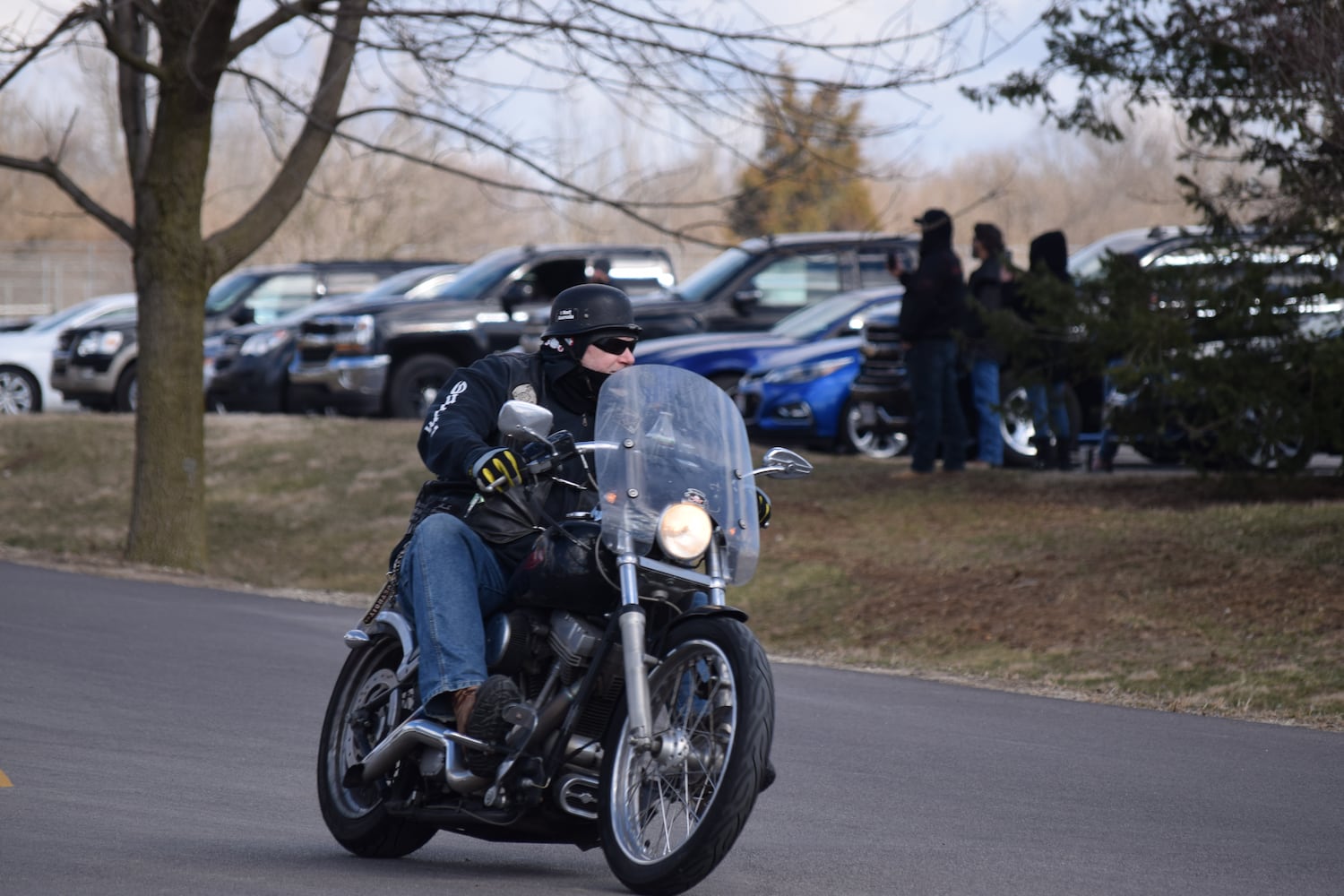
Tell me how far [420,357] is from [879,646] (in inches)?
456

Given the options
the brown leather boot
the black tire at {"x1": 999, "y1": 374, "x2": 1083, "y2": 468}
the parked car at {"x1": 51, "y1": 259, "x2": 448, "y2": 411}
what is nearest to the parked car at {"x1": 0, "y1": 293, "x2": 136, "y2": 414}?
the parked car at {"x1": 51, "y1": 259, "x2": 448, "y2": 411}

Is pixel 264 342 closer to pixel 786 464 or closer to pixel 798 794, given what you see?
pixel 798 794

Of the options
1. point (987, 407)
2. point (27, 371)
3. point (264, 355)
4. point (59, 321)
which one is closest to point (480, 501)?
point (987, 407)

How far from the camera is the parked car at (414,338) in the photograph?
73.1 feet

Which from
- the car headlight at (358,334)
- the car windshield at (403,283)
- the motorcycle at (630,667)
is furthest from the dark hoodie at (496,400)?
the car windshield at (403,283)

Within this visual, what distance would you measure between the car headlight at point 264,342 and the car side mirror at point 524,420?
19.4 meters

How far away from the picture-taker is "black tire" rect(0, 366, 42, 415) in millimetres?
27359

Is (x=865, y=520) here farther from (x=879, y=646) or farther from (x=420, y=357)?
(x=420, y=357)

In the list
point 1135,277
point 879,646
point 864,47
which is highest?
point 864,47

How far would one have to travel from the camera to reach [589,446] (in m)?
5.28

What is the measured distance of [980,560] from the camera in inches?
527

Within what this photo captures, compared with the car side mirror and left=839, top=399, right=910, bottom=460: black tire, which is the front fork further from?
left=839, top=399, right=910, bottom=460: black tire

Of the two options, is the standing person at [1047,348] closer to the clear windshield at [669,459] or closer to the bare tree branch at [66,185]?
the bare tree branch at [66,185]

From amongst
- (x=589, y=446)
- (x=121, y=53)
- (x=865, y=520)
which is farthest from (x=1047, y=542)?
(x=589, y=446)
